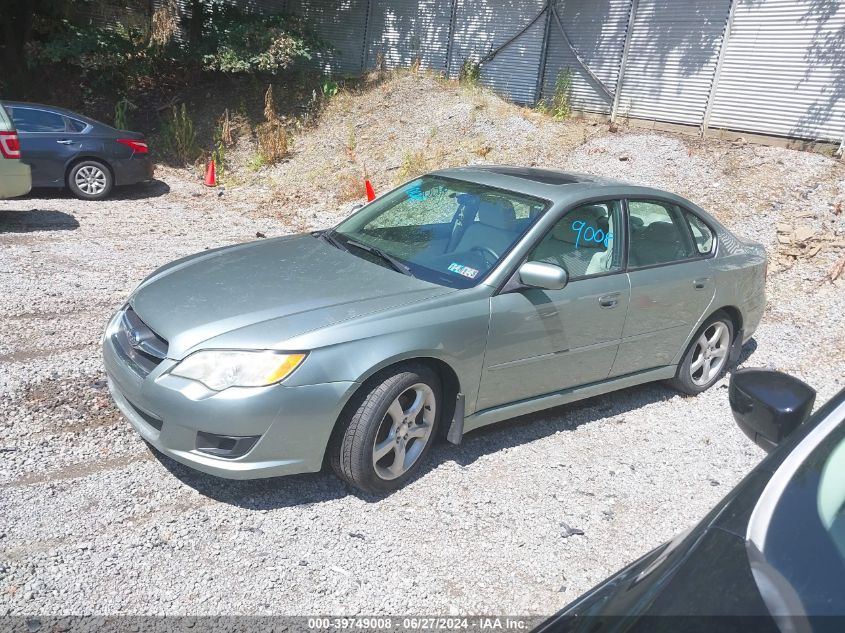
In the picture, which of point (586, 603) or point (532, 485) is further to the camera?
point (532, 485)

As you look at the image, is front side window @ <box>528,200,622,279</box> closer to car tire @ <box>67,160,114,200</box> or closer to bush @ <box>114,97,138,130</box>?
car tire @ <box>67,160,114,200</box>

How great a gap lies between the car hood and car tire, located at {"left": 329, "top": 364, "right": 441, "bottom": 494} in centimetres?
40

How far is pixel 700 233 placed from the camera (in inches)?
217

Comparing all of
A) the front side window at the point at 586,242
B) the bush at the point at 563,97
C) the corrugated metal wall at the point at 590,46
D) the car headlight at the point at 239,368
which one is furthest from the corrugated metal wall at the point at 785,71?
the car headlight at the point at 239,368

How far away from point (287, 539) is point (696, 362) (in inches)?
141

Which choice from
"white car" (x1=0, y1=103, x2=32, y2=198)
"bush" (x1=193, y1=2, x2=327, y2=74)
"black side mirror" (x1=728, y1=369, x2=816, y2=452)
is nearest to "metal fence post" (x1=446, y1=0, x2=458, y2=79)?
"bush" (x1=193, y1=2, x2=327, y2=74)

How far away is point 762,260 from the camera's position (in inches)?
236

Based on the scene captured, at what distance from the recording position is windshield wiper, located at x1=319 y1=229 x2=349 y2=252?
15.6ft

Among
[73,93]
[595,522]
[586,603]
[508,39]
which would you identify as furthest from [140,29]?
[586,603]

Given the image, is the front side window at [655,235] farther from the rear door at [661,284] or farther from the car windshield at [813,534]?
the car windshield at [813,534]

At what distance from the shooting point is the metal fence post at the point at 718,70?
1140 cm

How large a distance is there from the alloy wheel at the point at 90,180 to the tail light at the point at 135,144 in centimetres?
62

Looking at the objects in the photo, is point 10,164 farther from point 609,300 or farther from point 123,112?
point 609,300

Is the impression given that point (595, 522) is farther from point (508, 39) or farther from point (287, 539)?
point (508, 39)
